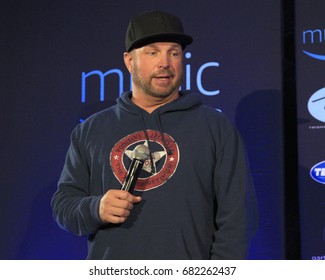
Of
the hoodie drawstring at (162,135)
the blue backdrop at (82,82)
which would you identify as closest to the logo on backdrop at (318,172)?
the blue backdrop at (82,82)

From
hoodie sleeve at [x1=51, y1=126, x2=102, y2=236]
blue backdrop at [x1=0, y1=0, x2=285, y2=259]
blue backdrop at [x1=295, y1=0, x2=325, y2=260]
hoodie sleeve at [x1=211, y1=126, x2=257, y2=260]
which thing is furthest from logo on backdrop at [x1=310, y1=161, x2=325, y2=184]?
hoodie sleeve at [x1=51, y1=126, x2=102, y2=236]

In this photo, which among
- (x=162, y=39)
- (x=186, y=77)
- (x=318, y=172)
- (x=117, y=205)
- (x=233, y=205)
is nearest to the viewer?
(x=117, y=205)

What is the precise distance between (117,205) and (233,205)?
0.34 metres

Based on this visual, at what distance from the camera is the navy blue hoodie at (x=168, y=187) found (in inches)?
61.9

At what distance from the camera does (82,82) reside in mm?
2846

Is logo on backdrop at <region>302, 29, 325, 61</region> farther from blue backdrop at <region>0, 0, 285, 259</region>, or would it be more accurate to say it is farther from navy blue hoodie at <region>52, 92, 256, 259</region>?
navy blue hoodie at <region>52, 92, 256, 259</region>

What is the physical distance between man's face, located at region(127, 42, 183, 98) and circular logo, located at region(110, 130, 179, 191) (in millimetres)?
142

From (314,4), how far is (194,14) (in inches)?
22.8

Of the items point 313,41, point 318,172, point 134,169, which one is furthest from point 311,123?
point 134,169

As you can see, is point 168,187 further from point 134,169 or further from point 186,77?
point 186,77

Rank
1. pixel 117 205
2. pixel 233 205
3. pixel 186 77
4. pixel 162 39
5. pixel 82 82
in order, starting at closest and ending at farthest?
pixel 117 205, pixel 233 205, pixel 162 39, pixel 186 77, pixel 82 82

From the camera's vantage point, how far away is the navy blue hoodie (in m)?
1.57
